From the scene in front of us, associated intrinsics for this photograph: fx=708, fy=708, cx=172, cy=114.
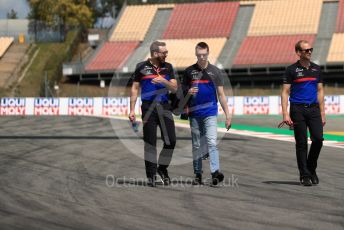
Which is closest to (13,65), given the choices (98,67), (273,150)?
(98,67)

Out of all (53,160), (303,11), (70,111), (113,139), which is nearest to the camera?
(53,160)

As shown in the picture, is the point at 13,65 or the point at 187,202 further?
the point at 13,65

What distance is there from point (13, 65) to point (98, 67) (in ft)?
27.2

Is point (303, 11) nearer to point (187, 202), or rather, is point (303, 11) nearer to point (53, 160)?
point (53, 160)

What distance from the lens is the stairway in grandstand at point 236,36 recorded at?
48912 mm

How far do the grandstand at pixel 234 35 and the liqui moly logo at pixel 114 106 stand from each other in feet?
17.9

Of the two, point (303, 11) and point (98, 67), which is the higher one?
point (303, 11)

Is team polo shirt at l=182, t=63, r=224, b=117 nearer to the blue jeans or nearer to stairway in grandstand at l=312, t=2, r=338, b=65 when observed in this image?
the blue jeans

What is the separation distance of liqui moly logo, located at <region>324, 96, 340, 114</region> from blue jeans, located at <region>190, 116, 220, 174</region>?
28.2 meters

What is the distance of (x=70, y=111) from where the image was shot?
3919 centimetres

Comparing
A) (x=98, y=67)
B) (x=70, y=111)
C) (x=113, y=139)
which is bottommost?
(x=113, y=139)

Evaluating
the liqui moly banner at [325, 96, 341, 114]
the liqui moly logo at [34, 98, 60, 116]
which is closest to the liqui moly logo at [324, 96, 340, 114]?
the liqui moly banner at [325, 96, 341, 114]

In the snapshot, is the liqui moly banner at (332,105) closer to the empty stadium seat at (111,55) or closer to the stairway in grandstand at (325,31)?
the stairway in grandstand at (325,31)

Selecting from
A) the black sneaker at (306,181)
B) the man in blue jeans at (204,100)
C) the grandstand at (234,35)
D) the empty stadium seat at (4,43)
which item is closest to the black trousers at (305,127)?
the black sneaker at (306,181)
